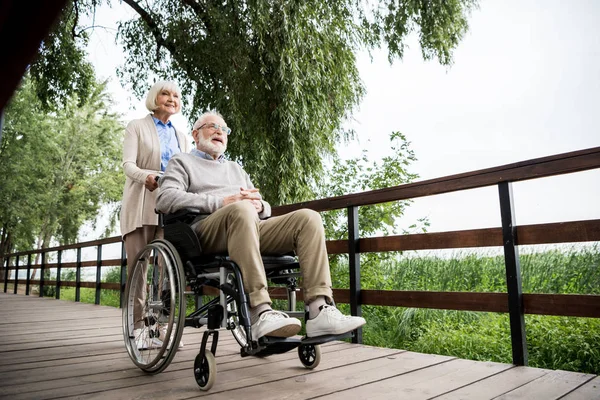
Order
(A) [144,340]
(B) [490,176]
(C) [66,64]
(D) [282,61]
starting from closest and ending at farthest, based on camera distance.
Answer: (B) [490,176], (A) [144,340], (D) [282,61], (C) [66,64]

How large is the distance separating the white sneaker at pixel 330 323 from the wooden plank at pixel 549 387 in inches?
18.6

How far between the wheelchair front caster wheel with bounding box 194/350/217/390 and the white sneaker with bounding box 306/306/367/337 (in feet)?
1.11

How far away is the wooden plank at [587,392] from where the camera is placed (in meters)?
1.37

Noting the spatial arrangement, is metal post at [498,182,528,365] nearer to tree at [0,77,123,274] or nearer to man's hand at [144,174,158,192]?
man's hand at [144,174,158,192]

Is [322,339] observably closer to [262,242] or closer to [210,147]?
[262,242]

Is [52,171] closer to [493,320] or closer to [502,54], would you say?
[502,54]

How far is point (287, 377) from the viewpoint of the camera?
1.72m

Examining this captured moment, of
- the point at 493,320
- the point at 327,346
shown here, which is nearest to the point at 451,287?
the point at 493,320

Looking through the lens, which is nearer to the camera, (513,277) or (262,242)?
(262,242)

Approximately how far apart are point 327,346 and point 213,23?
3252mm

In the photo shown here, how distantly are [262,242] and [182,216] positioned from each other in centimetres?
31

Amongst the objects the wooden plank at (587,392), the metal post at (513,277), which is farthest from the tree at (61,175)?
the wooden plank at (587,392)

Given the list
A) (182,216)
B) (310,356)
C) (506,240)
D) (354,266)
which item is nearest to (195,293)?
(182,216)

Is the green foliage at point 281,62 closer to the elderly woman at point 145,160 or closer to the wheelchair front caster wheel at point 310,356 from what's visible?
the elderly woman at point 145,160
